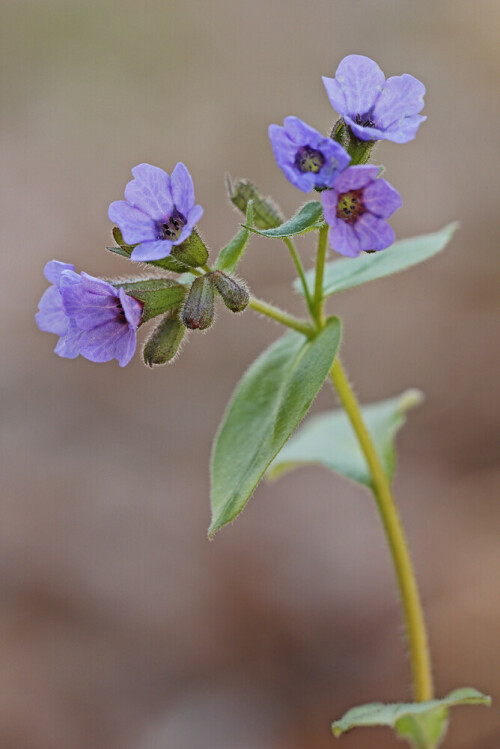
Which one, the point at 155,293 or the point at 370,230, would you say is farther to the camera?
the point at 155,293

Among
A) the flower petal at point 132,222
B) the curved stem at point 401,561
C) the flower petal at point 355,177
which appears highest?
the flower petal at point 132,222

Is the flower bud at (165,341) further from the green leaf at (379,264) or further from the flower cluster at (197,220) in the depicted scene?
the green leaf at (379,264)

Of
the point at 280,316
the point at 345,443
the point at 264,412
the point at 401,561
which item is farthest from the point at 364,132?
the point at 345,443

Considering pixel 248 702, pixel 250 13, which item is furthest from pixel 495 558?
pixel 250 13

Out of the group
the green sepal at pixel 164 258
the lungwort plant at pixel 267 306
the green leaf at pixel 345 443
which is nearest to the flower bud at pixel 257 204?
the lungwort plant at pixel 267 306

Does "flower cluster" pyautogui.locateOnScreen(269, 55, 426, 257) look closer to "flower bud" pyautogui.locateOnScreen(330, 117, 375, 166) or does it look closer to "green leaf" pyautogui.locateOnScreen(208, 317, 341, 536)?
"flower bud" pyautogui.locateOnScreen(330, 117, 375, 166)

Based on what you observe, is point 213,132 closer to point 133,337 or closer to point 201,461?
point 201,461

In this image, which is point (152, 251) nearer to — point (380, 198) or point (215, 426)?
point (380, 198)

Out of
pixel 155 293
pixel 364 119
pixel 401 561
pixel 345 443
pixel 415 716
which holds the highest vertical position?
pixel 364 119

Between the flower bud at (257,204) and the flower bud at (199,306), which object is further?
the flower bud at (257,204)
